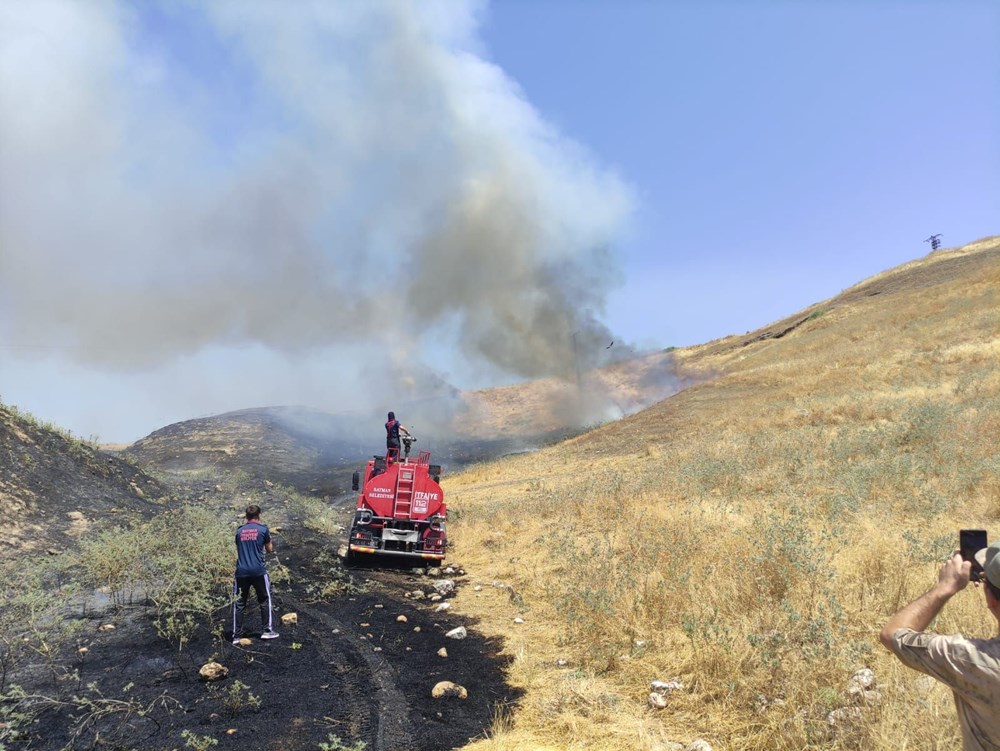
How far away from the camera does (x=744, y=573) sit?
6.32 metres

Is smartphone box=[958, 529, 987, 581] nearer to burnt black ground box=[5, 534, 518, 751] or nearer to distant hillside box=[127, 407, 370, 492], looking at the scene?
burnt black ground box=[5, 534, 518, 751]

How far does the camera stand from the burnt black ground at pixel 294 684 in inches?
183

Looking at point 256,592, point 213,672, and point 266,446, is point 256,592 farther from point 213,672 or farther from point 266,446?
point 266,446

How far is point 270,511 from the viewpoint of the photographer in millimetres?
16109

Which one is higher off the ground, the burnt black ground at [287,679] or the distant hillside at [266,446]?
the distant hillside at [266,446]

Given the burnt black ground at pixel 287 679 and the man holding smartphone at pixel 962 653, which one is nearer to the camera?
the man holding smartphone at pixel 962 653

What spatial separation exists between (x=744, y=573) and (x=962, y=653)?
422 cm

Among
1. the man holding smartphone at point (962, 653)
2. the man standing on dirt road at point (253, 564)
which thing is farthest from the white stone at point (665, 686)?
the man standing on dirt road at point (253, 564)

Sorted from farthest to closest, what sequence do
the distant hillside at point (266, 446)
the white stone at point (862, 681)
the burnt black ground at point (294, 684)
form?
the distant hillside at point (266, 446) → the burnt black ground at point (294, 684) → the white stone at point (862, 681)

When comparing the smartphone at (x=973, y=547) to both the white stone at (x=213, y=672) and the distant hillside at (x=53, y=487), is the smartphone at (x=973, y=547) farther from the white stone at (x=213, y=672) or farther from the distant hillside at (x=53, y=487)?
the distant hillside at (x=53, y=487)

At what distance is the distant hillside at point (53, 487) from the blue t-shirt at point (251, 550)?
5070 mm

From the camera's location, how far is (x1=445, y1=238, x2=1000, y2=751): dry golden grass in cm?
432

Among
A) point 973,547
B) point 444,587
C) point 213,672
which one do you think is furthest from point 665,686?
point 444,587

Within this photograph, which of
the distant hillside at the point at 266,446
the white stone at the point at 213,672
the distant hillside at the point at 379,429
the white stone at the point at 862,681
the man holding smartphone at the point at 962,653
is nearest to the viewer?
the man holding smartphone at the point at 962,653
